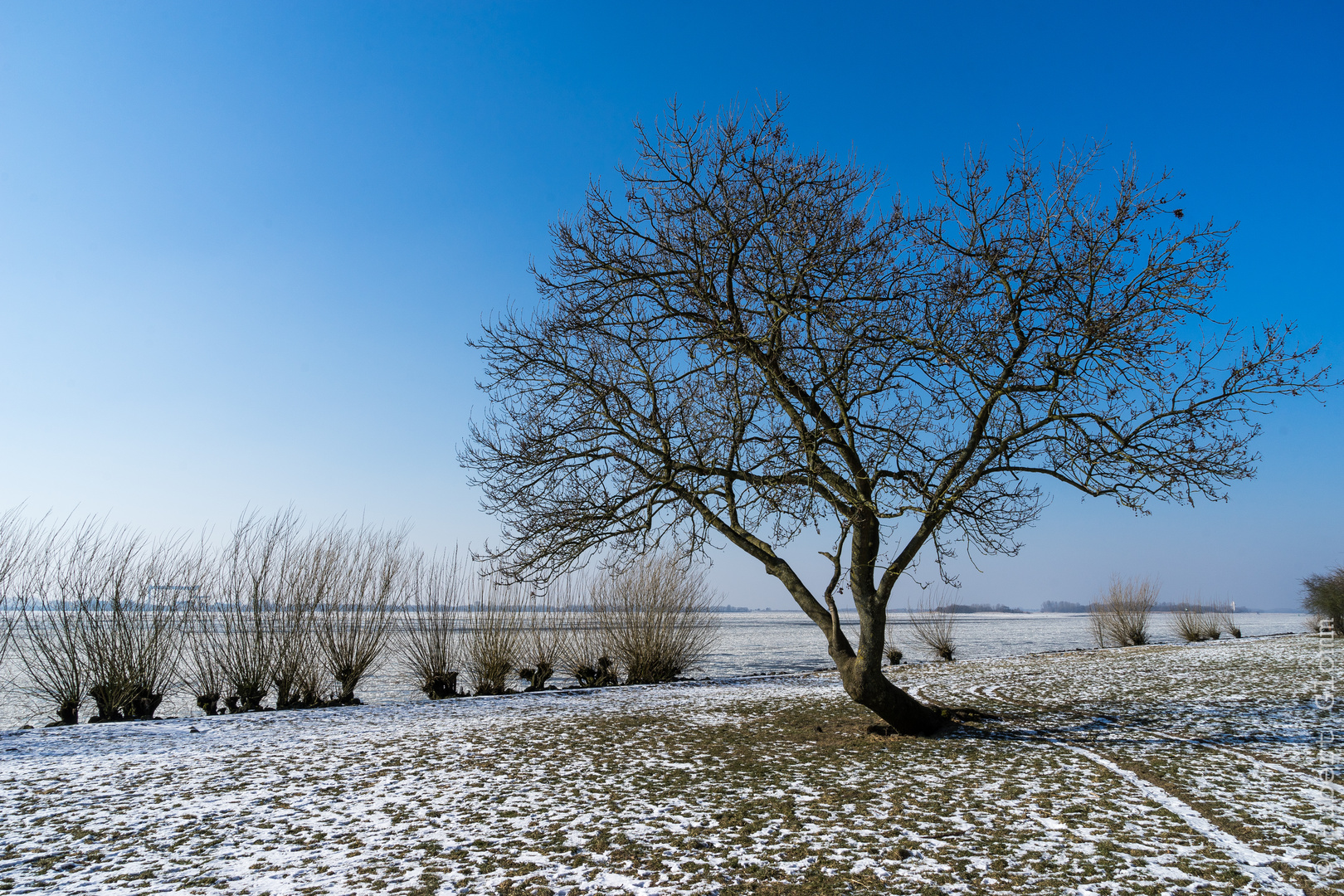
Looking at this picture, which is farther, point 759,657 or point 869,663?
point 759,657

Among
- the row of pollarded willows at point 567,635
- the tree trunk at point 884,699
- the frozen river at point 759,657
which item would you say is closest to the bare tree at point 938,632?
the frozen river at point 759,657

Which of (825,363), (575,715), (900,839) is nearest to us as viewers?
(900,839)

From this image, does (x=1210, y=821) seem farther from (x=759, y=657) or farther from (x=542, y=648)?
(x=759, y=657)

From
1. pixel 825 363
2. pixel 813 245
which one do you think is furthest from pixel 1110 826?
pixel 813 245

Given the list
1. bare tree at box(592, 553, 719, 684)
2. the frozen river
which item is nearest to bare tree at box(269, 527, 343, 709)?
the frozen river

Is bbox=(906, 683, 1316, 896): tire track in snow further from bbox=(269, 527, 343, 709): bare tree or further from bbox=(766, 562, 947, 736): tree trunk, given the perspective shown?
bbox=(269, 527, 343, 709): bare tree

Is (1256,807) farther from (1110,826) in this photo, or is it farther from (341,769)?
(341,769)

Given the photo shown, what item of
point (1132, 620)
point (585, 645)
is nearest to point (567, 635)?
point (585, 645)

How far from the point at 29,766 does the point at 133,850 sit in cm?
376

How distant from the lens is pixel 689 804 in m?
4.89

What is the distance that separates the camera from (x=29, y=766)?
6.55 m

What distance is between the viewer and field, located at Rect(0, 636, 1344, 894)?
3.67m

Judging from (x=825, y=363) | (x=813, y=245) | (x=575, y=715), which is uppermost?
(x=813, y=245)

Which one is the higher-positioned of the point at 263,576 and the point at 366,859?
the point at 263,576
